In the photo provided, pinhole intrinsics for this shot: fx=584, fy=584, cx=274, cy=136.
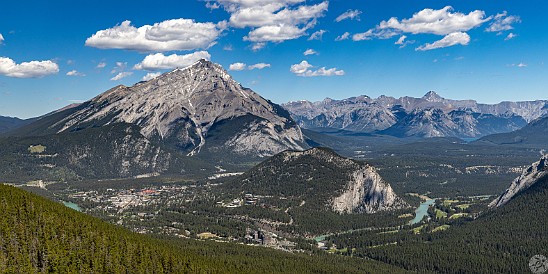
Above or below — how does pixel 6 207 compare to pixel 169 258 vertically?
above

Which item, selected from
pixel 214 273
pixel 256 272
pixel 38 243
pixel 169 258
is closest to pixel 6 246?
pixel 38 243

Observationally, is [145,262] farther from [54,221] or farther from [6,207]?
[6,207]

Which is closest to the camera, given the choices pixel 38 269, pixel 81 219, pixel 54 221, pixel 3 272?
pixel 3 272

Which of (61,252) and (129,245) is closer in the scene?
(61,252)

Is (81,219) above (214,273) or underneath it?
above

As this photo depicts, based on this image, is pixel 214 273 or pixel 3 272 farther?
pixel 214 273

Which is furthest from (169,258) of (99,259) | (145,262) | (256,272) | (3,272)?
(3,272)

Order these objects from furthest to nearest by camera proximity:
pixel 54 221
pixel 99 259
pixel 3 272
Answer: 1. pixel 54 221
2. pixel 99 259
3. pixel 3 272

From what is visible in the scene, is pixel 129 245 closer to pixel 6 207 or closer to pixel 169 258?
pixel 169 258

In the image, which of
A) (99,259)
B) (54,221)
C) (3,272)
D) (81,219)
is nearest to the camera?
(3,272)

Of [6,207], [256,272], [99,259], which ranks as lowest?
[256,272]
